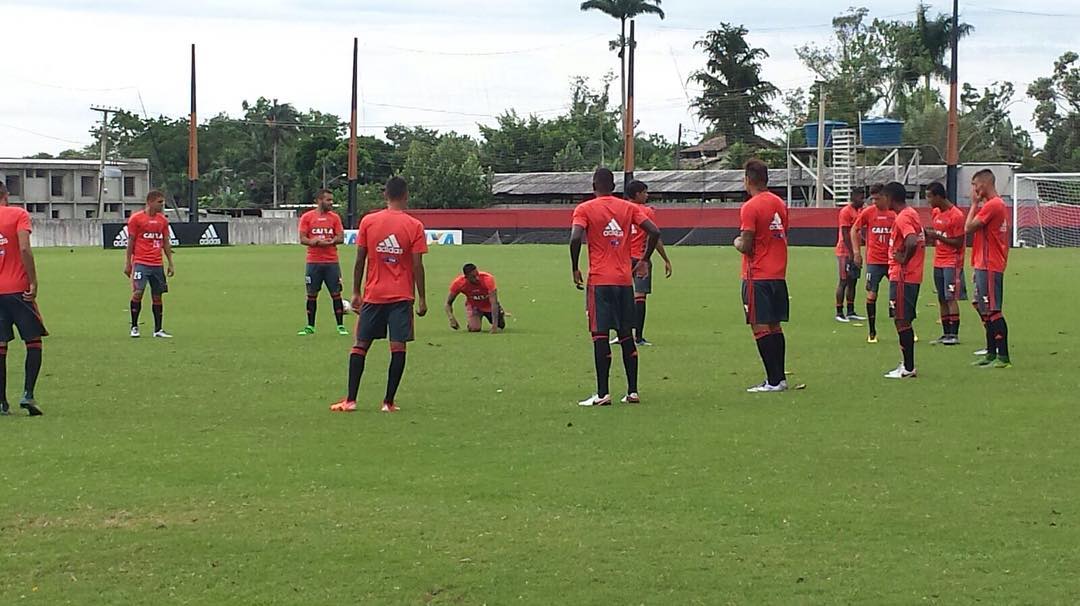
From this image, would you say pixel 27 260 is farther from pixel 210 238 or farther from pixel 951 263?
pixel 210 238

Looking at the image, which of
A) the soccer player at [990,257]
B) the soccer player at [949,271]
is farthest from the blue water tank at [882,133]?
the soccer player at [990,257]

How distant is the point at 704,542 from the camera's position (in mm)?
7180

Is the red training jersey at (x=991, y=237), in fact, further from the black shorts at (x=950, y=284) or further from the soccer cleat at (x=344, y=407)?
the soccer cleat at (x=344, y=407)

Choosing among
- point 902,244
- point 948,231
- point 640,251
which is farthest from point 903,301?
point 948,231

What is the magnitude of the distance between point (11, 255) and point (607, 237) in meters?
4.91

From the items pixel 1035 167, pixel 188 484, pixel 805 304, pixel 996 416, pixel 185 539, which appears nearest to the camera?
pixel 185 539

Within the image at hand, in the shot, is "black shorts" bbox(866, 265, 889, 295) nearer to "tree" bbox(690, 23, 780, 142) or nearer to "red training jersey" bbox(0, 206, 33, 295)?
"red training jersey" bbox(0, 206, 33, 295)

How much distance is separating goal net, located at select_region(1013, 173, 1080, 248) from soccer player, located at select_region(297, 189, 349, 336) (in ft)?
118

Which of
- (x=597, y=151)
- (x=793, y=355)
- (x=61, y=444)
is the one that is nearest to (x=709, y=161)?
(x=597, y=151)

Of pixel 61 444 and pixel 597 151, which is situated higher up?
pixel 597 151

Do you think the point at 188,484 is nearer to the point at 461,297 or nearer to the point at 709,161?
the point at 461,297

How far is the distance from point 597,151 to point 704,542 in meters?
105

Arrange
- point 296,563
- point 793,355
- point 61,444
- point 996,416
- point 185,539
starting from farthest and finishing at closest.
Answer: point 793,355, point 996,416, point 61,444, point 185,539, point 296,563

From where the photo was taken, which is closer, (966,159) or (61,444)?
(61,444)
